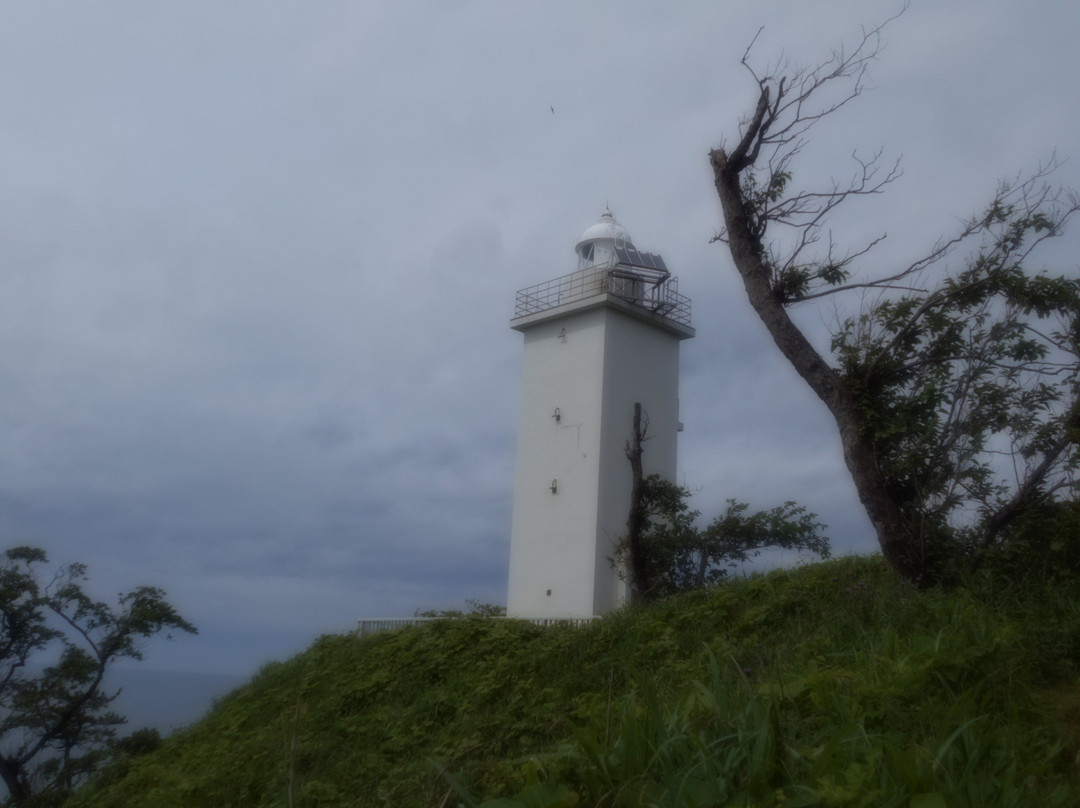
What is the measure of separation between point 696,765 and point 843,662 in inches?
85.8

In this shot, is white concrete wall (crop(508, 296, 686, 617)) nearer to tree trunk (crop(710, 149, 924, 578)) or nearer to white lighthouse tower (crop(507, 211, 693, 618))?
white lighthouse tower (crop(507, 211, 693, 618))

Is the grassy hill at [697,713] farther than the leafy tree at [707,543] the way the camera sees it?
No

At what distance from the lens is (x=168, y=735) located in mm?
12844

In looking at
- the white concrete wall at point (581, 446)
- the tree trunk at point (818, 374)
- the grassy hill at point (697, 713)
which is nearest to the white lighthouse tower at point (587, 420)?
the white concrete wall at point (581, 446)

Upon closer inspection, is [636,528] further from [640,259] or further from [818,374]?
[818,374]

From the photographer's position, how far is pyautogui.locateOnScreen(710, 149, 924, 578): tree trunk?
22.0 ft

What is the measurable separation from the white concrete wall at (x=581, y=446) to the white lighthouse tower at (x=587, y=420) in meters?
0.02

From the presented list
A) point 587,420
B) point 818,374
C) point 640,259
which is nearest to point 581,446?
point 587,420

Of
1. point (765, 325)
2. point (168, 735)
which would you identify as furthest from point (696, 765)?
point (168, 735)

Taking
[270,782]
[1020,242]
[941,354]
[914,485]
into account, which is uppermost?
[1020,242]

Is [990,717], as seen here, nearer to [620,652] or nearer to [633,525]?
[620,652]

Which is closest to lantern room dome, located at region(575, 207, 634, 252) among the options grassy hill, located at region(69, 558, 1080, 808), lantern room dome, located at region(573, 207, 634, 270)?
lantern room dome, located at region(573, 207, 634, 270)

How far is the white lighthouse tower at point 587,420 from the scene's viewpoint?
17016 millimetres

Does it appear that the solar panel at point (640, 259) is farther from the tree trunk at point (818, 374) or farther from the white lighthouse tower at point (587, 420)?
the tree trunk at point (818, 374)
